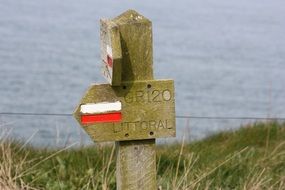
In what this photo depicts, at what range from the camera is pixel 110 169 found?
599 centimetres

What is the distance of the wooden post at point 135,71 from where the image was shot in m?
4.04

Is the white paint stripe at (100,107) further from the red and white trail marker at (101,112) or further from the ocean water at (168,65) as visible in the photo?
the ocean water at (168,65)

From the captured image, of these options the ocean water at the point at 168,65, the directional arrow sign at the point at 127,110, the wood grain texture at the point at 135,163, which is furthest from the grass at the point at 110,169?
the ocean water at the point at 168,65

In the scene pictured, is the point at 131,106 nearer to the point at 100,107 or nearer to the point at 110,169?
the point at 100,107

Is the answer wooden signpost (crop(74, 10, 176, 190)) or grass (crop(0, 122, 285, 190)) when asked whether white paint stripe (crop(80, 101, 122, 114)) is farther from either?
grass (crop(0, 122, 285, 190))

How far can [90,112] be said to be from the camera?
13.1 ft

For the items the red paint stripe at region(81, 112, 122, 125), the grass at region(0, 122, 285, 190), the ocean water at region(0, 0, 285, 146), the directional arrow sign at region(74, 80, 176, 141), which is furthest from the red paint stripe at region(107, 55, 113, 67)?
the ocean water at region(0, 0, 285, 146)

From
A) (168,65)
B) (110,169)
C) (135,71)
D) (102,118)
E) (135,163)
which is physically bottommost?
(168,65)

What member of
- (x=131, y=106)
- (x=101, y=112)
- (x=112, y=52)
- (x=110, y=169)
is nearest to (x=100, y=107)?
(x=101, y=112)

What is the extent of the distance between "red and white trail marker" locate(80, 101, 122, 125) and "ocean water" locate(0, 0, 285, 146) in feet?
11.3

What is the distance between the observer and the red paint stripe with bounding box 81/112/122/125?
4004 millimetres

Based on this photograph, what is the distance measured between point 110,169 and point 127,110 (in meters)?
2.03

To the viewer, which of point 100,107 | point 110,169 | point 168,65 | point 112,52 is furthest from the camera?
point 168,65

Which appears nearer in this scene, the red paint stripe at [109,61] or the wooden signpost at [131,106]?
the red paint stripe at [109,61]
